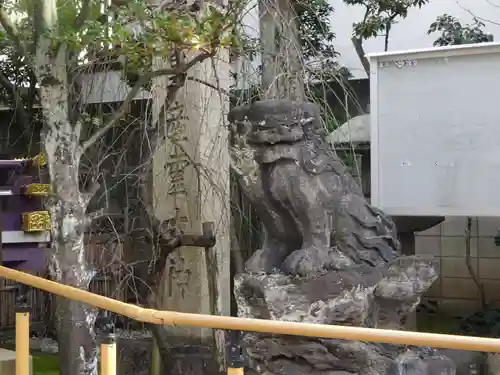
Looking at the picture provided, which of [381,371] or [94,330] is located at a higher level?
[94,330]

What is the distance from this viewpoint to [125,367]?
6262 millimetres

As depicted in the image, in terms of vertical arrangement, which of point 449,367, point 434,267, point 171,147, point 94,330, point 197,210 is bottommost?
point 449,367

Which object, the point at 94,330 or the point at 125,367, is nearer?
the point at 94,330

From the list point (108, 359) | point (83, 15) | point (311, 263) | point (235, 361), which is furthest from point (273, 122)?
point (235, 361)

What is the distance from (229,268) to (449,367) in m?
2.17

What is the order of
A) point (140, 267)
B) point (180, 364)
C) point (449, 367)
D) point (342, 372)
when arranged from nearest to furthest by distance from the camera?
point (342, 372) → point (449, 367) → point (180, 364) → point (140, 267)

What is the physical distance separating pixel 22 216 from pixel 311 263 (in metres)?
3.85

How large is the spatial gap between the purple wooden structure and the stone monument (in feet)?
10.5

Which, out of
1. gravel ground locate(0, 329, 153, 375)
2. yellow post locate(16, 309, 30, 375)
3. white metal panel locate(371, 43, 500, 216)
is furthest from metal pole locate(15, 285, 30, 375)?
white metal panel locate(371, 43, 500, 216)

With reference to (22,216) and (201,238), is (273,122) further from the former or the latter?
(22,216)

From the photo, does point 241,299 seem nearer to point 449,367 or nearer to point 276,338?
point 276,338

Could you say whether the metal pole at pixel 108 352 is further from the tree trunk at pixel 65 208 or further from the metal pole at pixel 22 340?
the tree trunk at pixel 65 208

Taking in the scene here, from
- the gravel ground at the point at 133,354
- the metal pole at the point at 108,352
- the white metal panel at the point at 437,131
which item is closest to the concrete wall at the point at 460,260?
the white metal panel at the point at 437,131

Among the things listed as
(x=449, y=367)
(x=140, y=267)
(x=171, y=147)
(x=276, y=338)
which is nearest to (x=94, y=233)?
(x=140, y=267)
